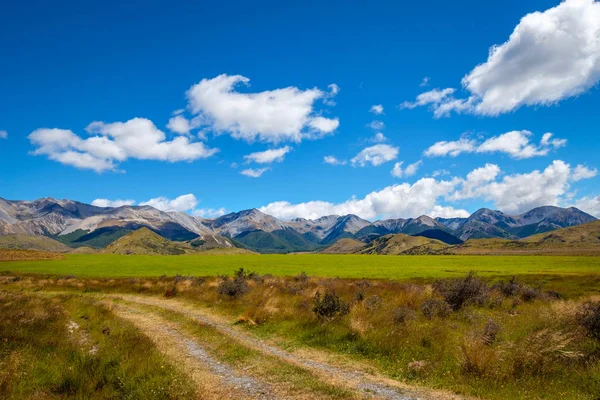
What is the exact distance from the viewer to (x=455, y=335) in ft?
55.2

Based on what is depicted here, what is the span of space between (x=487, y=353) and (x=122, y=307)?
92.7 feet

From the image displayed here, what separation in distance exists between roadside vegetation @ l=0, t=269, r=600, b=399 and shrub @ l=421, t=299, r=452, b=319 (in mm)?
64

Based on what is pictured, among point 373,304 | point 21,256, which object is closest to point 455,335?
point 373,304

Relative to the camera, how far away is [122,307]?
29.5m

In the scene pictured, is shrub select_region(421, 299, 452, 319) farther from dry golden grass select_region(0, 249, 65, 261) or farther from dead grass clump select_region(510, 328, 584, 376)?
dry golden grass select_region(0, 249, 65, 261)

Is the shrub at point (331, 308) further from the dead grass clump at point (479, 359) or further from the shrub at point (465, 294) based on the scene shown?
the shrub at point (465, 294)

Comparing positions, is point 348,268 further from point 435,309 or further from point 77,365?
point 77,365

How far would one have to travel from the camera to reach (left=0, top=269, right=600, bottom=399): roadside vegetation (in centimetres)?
1161

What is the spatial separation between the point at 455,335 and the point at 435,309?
591cm

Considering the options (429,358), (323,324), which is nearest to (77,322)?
(323,324)

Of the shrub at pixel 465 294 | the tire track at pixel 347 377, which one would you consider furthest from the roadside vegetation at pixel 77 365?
the shrub at pixel 465 294

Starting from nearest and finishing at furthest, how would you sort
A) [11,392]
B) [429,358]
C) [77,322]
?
[11,392] < [429,358] < [77,322]

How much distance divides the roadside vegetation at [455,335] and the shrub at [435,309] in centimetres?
6

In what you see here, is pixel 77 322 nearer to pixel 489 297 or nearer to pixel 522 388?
pixel 522 388
